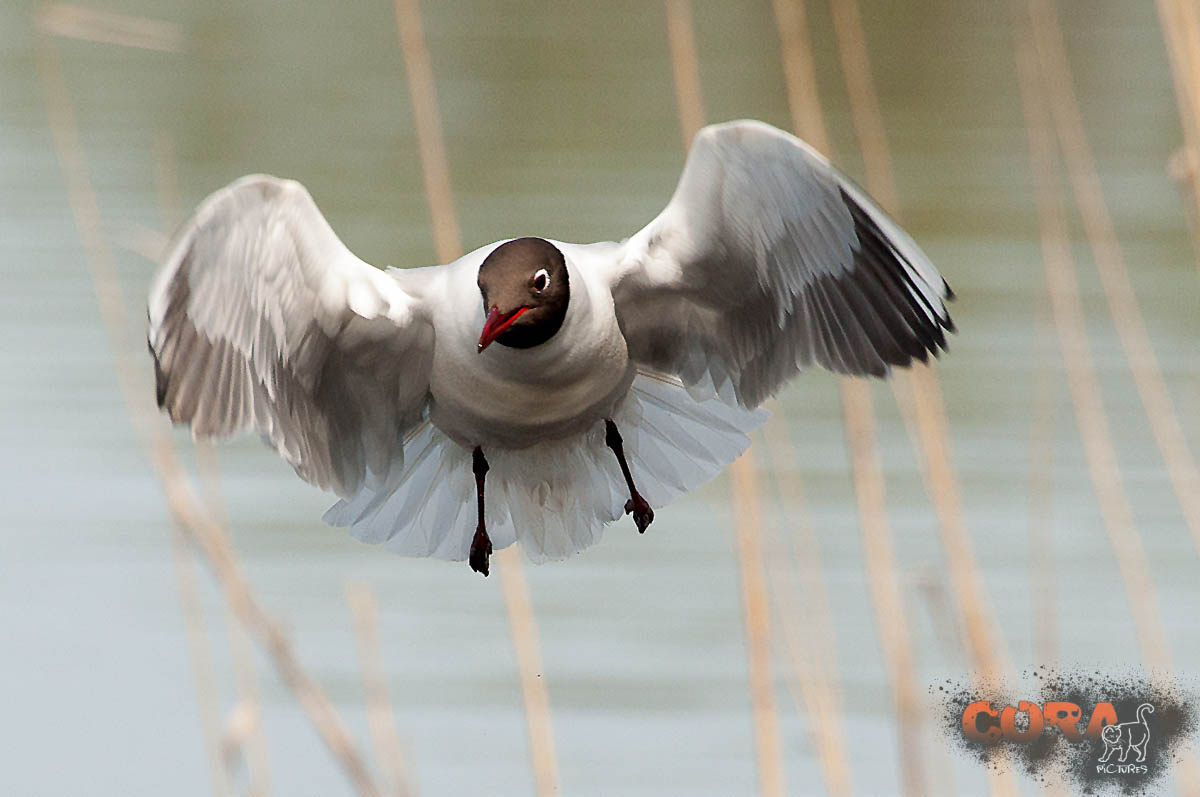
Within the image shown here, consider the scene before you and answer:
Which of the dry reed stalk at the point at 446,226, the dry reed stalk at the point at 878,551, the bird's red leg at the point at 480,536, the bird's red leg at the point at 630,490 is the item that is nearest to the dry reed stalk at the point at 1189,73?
the dry reed stalk at the point at 878,551

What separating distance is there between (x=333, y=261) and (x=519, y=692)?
249cm

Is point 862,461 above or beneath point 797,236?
beneath

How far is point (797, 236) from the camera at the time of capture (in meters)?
3.15

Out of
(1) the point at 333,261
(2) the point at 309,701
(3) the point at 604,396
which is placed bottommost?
(2) the point at 309,701

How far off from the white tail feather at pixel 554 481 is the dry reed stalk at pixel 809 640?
372 millimetres

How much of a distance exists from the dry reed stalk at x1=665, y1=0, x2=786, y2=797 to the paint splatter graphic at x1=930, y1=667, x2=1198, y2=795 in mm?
263

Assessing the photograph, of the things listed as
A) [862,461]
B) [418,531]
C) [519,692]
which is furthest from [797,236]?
[519,692]

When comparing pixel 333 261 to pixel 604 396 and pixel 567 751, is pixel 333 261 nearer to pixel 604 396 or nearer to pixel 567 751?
pixel 604 396

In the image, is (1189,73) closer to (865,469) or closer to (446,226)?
(865,469)

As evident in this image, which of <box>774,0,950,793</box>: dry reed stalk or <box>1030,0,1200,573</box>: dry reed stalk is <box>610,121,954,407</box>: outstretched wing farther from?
<box>1030,0,1200,573</box>: dry reed stalk

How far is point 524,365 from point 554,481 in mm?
514

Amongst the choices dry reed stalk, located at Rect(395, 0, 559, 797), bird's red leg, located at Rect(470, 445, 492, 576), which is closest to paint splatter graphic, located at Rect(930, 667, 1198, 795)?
dry reed stalk, located at Rect(395, 0, 559, 797)

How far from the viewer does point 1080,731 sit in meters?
2.73

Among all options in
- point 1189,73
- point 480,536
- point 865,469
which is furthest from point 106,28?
point 1189,73
